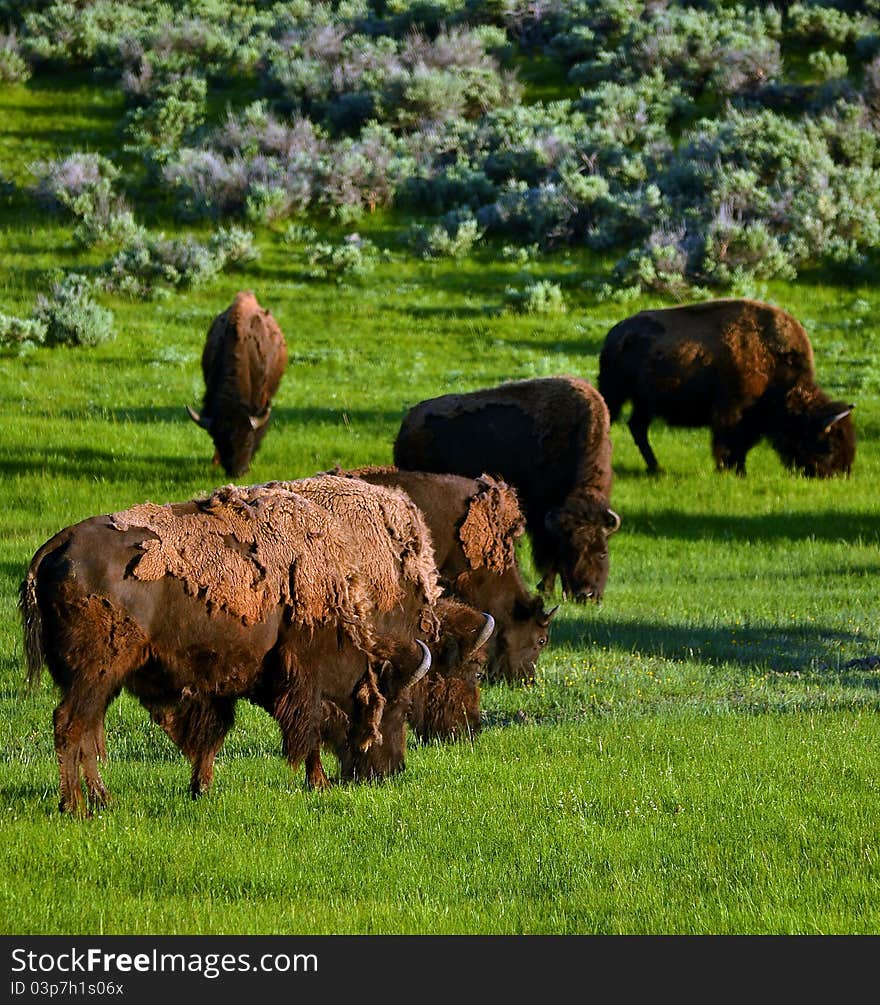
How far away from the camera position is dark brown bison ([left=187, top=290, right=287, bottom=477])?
18516 mm

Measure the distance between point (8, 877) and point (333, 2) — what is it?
3827cm

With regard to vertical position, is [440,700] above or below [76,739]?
below

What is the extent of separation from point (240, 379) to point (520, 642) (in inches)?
365

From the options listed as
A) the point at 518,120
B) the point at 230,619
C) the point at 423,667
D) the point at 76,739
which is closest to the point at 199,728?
the point at 230,619

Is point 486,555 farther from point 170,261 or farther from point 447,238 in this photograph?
point 447,238

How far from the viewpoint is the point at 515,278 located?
85.9 feet

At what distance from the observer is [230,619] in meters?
7.35

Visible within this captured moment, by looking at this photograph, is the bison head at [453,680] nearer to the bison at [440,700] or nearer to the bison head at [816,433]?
the bison at [440,700]

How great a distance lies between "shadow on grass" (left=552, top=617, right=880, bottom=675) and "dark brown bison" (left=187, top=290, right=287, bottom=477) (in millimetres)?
6660

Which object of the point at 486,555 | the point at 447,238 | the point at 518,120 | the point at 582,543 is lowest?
the point at 582,543

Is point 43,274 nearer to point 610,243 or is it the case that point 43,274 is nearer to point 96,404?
point 96,404

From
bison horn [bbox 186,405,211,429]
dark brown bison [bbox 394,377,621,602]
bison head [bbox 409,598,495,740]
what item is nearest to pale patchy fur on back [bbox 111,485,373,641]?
bison head [bbox 409,598,495,740]

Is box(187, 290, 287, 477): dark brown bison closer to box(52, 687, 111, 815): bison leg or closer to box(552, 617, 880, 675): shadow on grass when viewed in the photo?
box(552, 617, 880, 675): shadow on grass

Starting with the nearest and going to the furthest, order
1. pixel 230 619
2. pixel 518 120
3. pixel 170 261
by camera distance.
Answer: pixel 230 619, pixel 170 261, pixel 518 120
